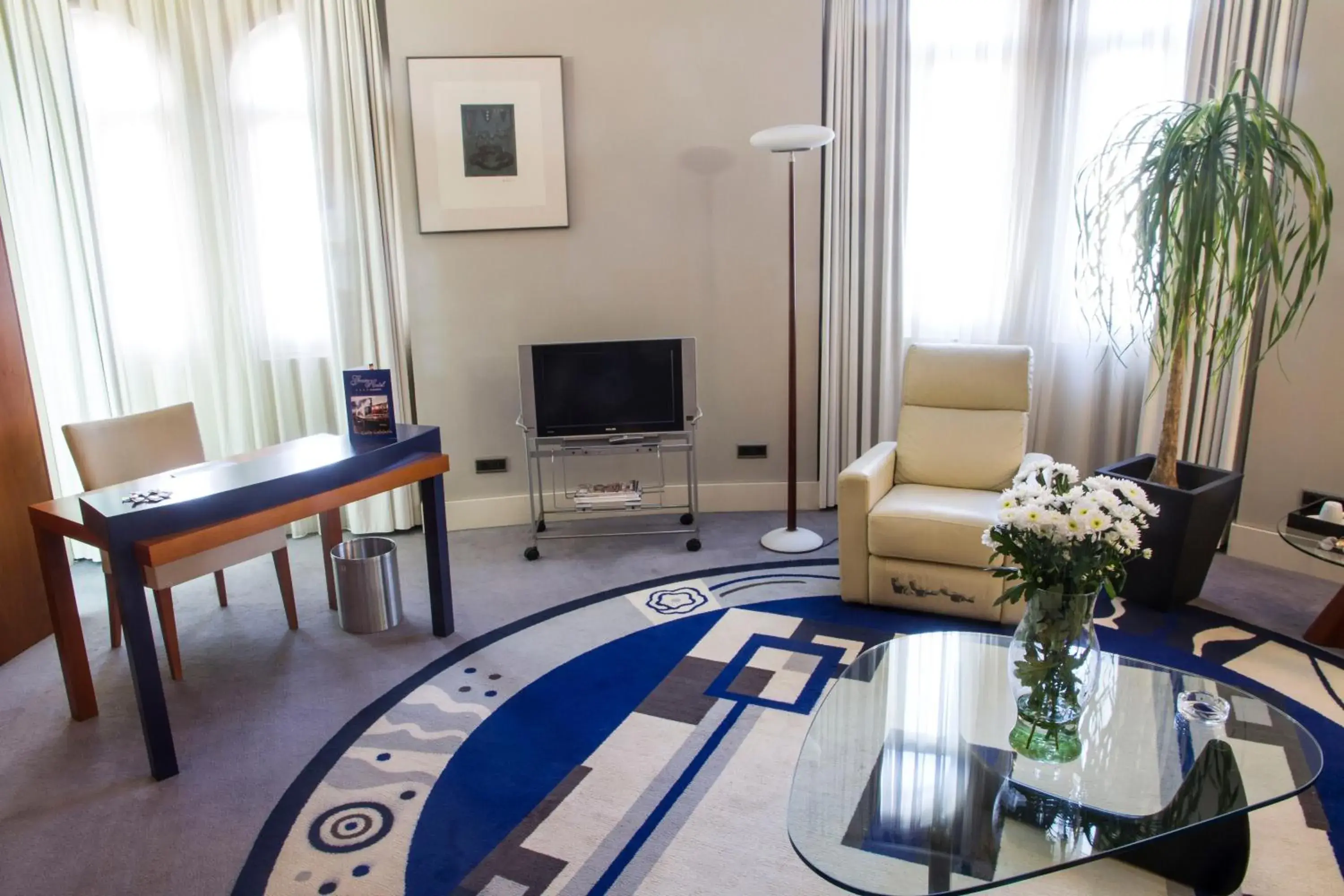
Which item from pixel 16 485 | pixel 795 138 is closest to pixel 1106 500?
pixel 795 138

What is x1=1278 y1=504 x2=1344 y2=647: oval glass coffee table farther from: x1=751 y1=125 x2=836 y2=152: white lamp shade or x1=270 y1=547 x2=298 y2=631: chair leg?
x1=270 y1=547 x2=298 y2=631: chair leg

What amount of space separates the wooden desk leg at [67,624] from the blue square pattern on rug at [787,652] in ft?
6.35

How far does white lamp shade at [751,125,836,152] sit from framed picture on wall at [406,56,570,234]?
3.52ft

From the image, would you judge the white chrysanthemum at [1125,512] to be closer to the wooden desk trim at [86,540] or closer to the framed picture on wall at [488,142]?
the wooden desk trim at [86,540]

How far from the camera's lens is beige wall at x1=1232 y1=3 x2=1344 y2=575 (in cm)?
327

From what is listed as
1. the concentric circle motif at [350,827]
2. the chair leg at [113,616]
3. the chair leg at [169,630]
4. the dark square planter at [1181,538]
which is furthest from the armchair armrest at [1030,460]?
the chair leg at [113,616]

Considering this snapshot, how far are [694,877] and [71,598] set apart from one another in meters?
2.09

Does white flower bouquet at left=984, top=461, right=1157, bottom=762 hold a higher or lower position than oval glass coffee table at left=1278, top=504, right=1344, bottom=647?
higher

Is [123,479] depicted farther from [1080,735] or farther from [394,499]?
[1080,735]

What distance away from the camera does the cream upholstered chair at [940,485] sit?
299 cm

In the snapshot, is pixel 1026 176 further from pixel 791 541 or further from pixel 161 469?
pixel 161 469

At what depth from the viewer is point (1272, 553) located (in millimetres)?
3580

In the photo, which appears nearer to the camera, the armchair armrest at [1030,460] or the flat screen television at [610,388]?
the armchair armrest at [1030,460]

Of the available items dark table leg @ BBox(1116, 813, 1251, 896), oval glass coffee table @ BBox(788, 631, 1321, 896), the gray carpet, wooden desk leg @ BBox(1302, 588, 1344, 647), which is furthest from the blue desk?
wooden desk leg @ BBox(1302, 588, 1344, 647)
